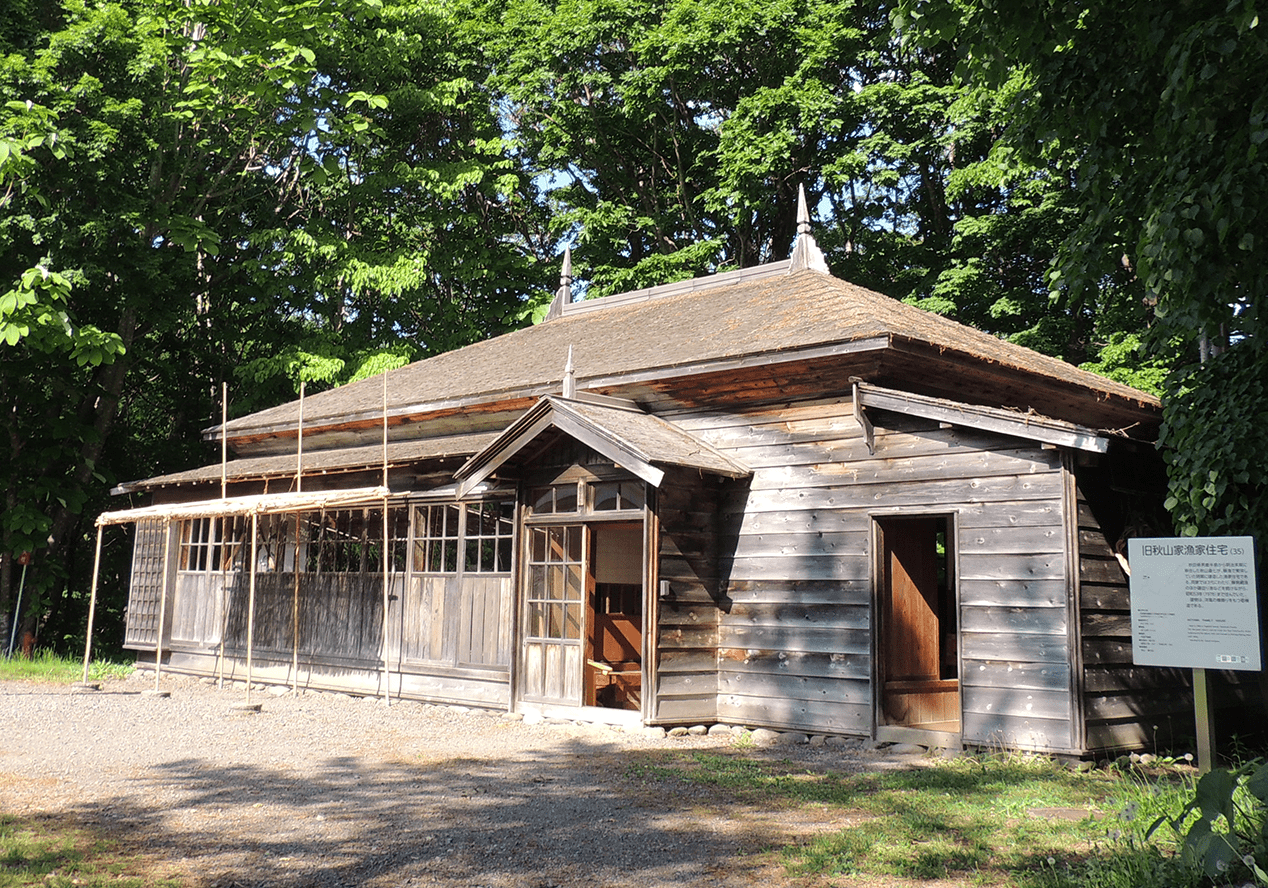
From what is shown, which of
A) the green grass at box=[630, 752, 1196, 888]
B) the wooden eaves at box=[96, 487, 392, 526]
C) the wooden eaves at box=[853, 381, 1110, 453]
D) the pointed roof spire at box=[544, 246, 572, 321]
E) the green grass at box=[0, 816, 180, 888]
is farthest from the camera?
the pointed roof spire at box=[544, 246, 572, 321]

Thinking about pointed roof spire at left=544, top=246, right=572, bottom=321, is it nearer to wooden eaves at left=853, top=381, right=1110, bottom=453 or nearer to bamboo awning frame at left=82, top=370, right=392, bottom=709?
bamboo awning frame at left=82, top=370, right=392, bottom=709

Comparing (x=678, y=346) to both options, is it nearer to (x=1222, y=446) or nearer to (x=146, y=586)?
(x=1222, y=446)

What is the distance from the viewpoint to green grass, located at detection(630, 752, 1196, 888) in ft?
15.9

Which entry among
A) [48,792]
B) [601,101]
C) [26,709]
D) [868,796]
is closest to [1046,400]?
[868,796]

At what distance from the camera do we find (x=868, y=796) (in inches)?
271

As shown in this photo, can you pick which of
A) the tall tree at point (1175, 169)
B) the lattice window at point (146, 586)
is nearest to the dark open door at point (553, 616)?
the tall tree at point (1175, 169)

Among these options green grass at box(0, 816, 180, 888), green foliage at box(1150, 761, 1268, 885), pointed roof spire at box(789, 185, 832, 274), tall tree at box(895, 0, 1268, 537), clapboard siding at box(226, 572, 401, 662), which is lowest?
green grass at box(0, 816, 180, 888)

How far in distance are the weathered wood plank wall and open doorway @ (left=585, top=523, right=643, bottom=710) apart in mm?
1685

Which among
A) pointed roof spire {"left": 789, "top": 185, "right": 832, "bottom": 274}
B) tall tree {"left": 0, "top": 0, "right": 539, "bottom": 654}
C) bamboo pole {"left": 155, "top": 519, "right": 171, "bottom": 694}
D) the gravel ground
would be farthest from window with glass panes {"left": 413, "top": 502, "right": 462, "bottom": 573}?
pointed roof spire {"left": 789, "top": 185, "right": 832, "bottom": 274}

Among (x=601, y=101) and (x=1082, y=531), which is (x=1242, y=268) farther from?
(x=601, y=101)

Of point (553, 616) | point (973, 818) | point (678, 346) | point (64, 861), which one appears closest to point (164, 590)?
point (553, 616)

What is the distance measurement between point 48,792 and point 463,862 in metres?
3.43

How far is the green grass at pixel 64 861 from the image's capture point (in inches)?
184

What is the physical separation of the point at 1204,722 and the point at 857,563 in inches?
157
